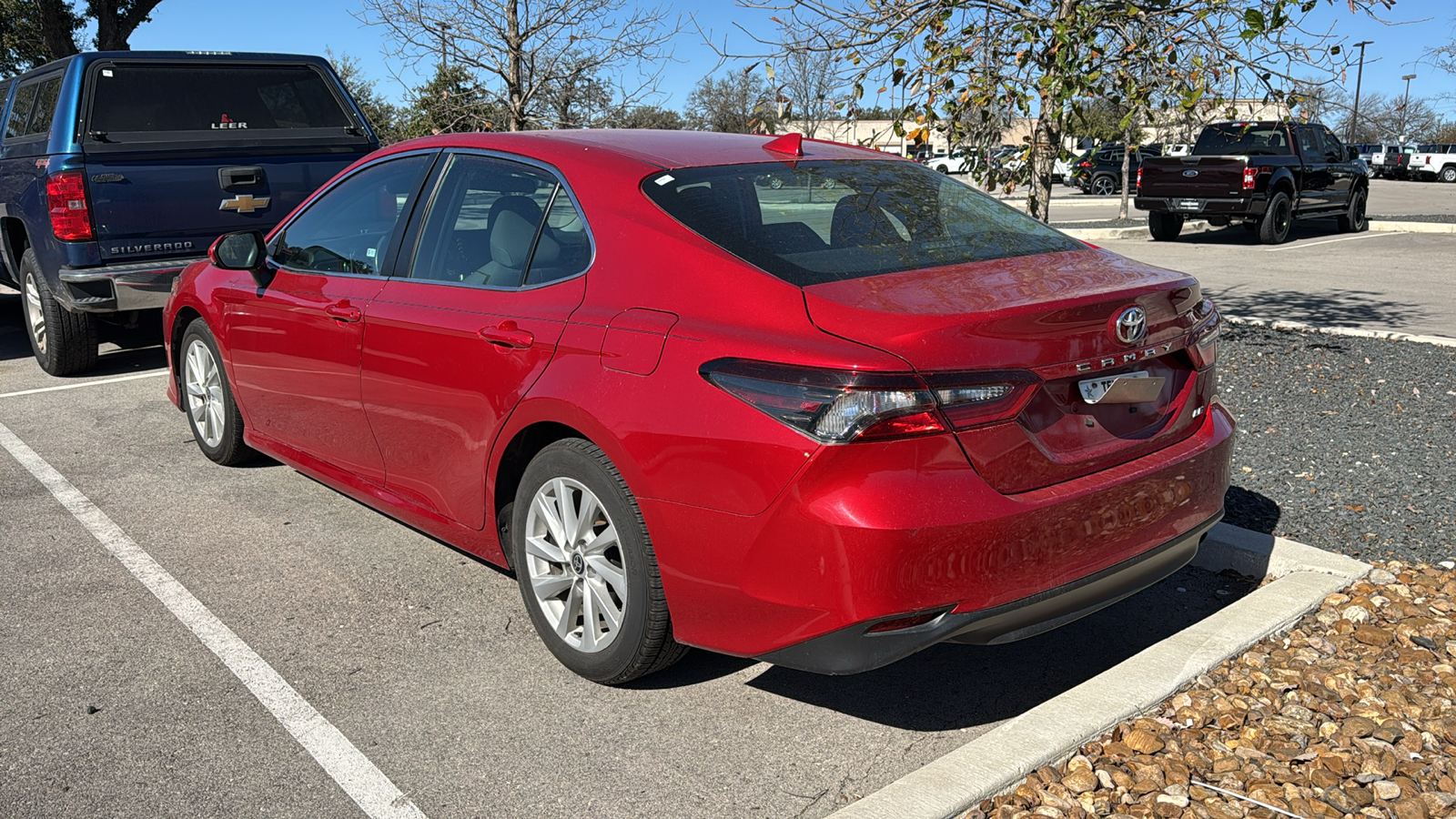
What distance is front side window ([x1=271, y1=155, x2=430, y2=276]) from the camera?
4387 millimetres

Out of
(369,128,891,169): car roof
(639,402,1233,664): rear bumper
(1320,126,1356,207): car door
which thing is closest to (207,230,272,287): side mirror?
(369,128,891,169): car roof

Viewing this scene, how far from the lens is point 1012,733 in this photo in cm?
291

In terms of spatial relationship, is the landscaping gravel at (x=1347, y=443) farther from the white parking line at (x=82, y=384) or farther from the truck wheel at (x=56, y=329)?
the truck wheel at (x=56, y=329)

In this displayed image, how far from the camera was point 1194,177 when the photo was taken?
1833cm

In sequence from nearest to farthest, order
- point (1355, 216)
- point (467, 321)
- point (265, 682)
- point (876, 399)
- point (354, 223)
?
point (876, 399), point (265, 682), point (467, 321), point (354, 223), point (1355, 216)

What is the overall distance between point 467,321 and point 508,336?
0.84ft

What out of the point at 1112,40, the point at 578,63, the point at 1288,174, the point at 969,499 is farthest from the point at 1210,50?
the point at 1288,174

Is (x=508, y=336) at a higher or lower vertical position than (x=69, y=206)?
lower

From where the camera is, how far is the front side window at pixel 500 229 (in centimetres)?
357

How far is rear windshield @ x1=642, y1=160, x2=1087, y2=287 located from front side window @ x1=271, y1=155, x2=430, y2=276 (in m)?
1.36

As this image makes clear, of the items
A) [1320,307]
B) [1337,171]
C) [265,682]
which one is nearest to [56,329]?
[265,682]

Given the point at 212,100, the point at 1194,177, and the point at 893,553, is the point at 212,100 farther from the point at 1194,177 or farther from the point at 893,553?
the point at 1194,177

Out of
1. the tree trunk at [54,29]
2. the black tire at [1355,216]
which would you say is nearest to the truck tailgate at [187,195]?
the black tire at [1355,216]

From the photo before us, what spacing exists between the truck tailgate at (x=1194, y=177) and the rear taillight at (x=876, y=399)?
56.1 feet
